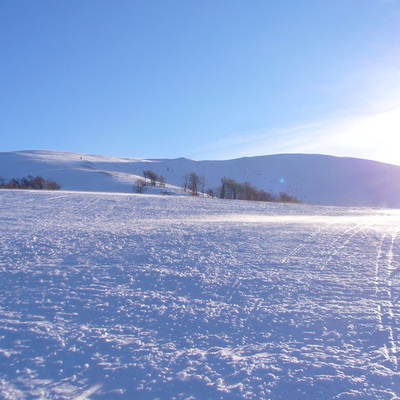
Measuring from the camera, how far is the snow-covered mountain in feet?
368

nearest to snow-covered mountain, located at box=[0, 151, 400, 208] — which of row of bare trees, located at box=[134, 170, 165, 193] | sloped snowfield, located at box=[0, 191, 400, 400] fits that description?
row of bare trees, located at box=[134, 170, 165, 193]

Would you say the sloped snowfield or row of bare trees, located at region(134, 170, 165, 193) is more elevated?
row of bare trees, located at region(134, 170, 165, 193)

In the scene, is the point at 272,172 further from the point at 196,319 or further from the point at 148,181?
the point at 196,319

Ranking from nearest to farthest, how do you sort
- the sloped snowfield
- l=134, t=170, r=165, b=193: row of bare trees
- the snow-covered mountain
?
the sloped snowfield
l=134, t=170, r=165, b=193: row of bare trees
the snow-covered mountain

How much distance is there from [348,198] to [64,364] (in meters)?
129

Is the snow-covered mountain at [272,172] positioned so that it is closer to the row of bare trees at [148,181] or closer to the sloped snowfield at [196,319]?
the row of bare trees at [148,181]

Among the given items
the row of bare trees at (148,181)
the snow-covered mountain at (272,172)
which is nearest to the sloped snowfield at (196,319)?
the row of bare trees at (148,181)

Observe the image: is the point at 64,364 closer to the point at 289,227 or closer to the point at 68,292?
the point at 68,292

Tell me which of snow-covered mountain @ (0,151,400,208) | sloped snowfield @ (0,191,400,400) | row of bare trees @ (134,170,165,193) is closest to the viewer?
sloped snowfield @ (0,191,400,400)

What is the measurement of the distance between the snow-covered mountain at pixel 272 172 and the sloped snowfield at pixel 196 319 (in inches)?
3186

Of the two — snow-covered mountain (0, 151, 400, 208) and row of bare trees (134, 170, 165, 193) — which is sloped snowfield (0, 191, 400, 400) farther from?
snow-covered mountain (0, 151, 400, 208)

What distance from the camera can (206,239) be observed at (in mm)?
15328

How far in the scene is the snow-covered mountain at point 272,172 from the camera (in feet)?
368

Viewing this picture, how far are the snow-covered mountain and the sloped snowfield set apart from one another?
265 feet
